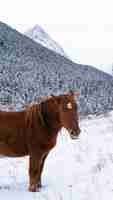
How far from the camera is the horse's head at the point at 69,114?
21.4ft

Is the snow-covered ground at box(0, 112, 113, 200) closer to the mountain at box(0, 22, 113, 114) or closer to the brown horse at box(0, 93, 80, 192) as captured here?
the brown horse at box(0, 93, 80, 192)

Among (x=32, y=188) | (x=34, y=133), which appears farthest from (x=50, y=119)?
(x=32, y=188)

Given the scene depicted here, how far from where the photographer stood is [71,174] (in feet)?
27.2

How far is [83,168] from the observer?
8.61 meters

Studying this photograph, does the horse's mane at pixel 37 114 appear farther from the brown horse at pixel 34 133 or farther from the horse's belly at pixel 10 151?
the horse's belly at pixel 10 151

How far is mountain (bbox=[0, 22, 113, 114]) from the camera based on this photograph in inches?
1898

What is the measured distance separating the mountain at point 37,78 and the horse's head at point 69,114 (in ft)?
108

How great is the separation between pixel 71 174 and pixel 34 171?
1.34m

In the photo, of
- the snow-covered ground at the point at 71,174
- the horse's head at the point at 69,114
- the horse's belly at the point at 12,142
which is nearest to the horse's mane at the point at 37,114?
the horse's belly at the point at 12,142

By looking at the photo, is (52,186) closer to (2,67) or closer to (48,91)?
(48,91)

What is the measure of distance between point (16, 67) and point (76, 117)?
57616 mm

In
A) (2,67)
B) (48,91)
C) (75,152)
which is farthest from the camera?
(2,67)

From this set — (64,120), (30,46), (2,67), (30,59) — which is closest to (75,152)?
(64,120)

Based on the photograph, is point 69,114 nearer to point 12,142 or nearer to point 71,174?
point 12,142
